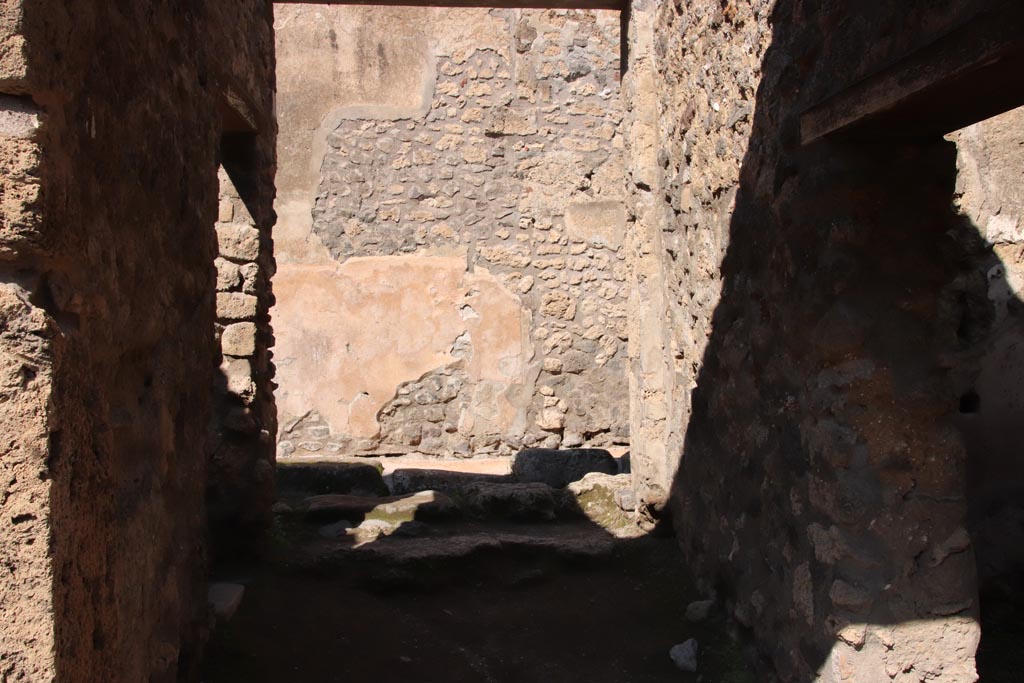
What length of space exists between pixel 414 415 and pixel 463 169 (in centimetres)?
217

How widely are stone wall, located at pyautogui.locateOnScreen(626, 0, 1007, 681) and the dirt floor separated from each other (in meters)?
0.39

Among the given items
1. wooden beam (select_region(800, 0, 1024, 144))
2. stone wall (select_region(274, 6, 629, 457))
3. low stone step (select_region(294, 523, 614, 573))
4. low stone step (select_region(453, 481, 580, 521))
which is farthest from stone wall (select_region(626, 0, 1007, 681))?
stone wall (select_region(274, 6, 629, 457))

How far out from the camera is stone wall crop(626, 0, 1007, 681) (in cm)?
255

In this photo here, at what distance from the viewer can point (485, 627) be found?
3.98m

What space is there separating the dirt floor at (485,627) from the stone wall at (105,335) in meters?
0.56

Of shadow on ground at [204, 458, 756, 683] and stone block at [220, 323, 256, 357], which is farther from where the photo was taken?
stone block at [220, 323, 256, 357]

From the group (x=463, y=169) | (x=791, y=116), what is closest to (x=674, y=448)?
(x=791, y=116)

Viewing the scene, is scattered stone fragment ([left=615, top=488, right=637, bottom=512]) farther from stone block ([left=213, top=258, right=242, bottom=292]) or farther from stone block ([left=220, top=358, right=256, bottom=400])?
stone block ([left=213, top=258, right=242, bottom=292])

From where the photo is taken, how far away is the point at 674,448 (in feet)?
14.1

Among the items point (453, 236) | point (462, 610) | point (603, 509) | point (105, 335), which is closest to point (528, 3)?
point (453, 236)

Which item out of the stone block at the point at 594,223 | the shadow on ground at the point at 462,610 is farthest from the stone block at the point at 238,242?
the stone block at the point at 594,223

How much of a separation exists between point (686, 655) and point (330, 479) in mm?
3014

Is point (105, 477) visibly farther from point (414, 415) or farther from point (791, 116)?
point (414, 415)

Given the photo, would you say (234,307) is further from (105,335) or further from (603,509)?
(603,509)
